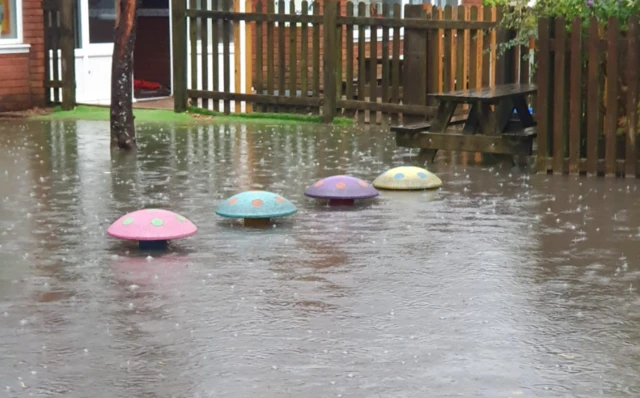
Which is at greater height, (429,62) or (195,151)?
(429,62)

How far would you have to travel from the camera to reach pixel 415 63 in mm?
16125

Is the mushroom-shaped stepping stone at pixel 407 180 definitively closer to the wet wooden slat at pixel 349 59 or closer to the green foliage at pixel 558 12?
the green foliage at pixel 558 12

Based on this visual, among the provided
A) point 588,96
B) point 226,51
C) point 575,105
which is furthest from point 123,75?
point 588,96

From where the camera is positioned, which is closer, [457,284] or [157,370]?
[157,370]

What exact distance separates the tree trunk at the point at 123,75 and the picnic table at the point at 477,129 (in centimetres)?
305

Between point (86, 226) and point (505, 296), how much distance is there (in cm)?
363

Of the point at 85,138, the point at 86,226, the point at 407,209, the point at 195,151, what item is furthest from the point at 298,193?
the point at 85,138

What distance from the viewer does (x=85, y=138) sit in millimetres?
15094

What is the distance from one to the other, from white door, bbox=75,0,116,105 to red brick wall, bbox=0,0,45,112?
0.82 metres

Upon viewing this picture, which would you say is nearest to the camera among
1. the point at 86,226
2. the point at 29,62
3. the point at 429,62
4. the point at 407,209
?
the point at 86,226

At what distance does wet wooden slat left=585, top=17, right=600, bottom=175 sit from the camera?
454 inches

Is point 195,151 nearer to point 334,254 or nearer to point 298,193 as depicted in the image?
point 298,193

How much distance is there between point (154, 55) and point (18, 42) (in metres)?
5.76

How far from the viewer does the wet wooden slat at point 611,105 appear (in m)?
11.5
